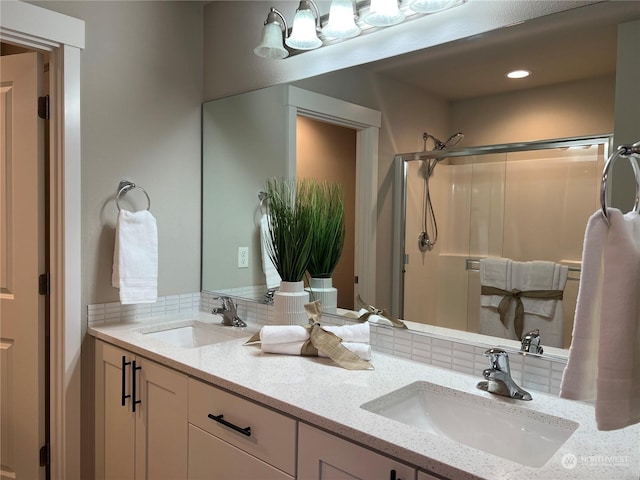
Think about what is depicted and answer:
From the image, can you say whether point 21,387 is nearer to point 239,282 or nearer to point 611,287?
point 239,282

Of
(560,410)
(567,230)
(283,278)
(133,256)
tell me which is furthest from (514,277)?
(133,256)

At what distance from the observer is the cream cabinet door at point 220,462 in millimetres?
1239

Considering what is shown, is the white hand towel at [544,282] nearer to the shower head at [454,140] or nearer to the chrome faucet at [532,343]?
the chrome faucet at [532,343]

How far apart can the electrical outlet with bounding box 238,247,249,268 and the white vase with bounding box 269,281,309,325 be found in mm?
525

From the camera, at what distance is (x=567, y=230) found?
50.3 inches

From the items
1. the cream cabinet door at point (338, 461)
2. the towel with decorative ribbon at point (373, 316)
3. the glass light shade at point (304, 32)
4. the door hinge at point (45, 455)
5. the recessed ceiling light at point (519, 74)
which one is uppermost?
the glass light shade at point (304, 32)

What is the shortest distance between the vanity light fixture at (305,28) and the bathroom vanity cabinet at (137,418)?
4.24 ft

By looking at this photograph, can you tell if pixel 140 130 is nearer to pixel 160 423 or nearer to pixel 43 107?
pixel 43 107

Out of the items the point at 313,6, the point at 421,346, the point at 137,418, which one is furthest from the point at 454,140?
the point at 137,418

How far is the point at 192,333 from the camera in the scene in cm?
211

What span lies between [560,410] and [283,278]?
1.00 m

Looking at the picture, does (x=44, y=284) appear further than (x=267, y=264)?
No

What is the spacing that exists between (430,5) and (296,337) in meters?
1.16

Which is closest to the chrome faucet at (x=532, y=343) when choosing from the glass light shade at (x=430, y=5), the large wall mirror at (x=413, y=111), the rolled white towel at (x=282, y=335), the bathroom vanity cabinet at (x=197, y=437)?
the large wall mirror at (x=413, y=111)
